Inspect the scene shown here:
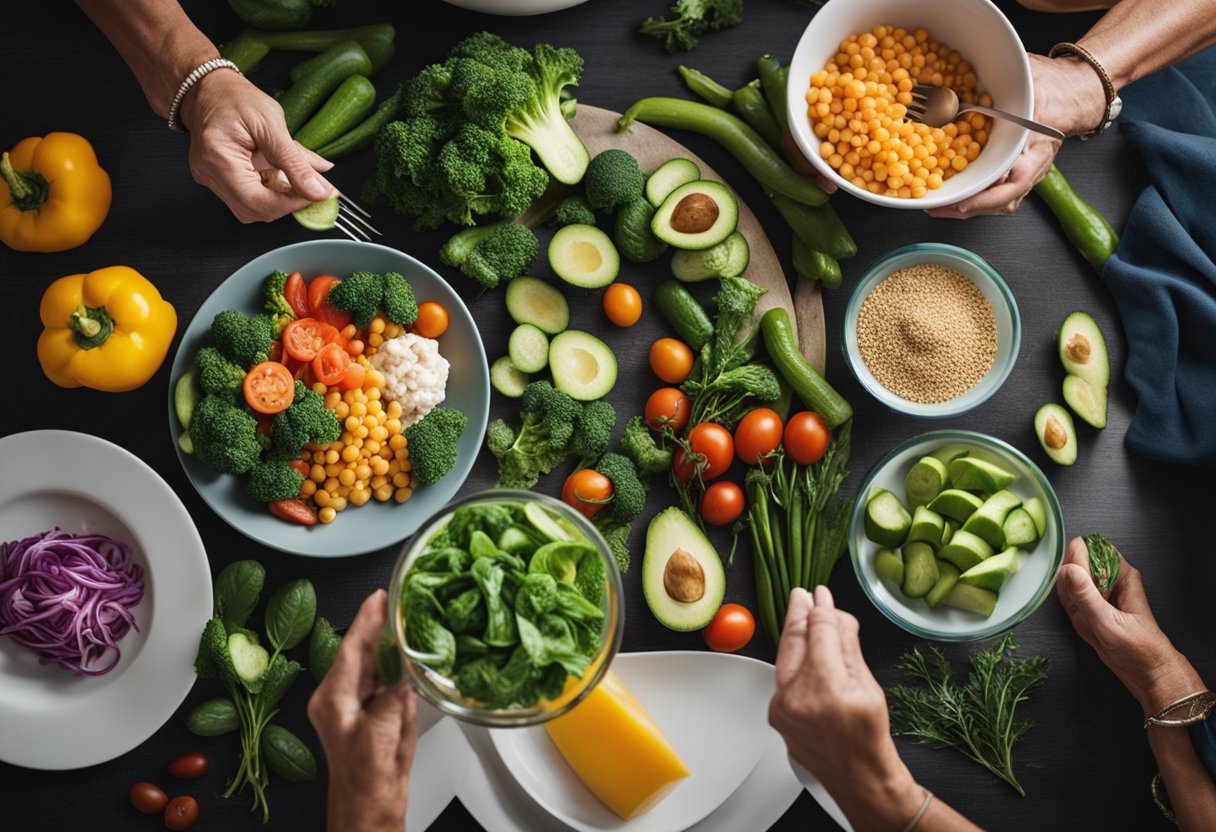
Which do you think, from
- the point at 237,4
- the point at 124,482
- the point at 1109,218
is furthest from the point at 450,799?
the point at 1109,218

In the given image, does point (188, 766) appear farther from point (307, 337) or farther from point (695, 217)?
point (695, 217)

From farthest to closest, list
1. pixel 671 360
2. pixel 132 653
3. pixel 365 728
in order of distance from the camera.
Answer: pixel 671 360, pixel 132 653, pixel 365 728

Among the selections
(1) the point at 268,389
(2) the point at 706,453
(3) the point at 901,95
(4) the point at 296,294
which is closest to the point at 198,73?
(4) the point at 296,294

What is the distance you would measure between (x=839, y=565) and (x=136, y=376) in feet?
7.15

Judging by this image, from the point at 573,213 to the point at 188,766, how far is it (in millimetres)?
1995

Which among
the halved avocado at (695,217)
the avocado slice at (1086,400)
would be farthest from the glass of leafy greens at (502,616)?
the avocado slice at (1086,400)

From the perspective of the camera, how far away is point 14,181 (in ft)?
9.42

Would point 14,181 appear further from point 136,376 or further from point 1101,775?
point 1101,775

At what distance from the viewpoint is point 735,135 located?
3.00m

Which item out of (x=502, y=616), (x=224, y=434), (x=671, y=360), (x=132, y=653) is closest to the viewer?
(x=502, y=616)

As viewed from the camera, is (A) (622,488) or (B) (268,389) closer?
(B) (268,389)

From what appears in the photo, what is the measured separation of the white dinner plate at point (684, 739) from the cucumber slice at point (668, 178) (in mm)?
1371

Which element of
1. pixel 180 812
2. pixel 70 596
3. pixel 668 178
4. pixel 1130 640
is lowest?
pixel 180 812

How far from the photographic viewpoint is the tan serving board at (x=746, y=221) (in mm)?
3055
